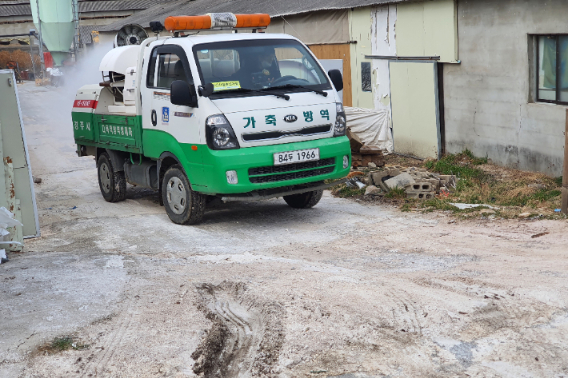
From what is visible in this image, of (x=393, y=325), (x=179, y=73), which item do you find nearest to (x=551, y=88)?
(x=179, y=73)

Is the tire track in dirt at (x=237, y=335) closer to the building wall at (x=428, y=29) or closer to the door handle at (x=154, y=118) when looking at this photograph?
the door handle at (x=154, y=118)

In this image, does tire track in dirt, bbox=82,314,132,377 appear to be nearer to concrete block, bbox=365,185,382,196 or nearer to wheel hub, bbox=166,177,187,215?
wheel hub, bbox=166,177,187,215

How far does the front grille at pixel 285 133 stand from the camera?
7797 millimetres

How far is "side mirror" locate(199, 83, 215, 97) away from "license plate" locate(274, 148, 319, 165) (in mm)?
1057

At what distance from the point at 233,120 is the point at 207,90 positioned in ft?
1.56

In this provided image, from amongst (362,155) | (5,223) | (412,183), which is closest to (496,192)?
(412,183)

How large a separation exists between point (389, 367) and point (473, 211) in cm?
471

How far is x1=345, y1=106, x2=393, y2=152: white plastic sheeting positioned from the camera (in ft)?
46.5

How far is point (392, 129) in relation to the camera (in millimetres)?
14492

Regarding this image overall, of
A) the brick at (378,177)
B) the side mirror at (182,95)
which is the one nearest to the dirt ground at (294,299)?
the brick at (378,177)

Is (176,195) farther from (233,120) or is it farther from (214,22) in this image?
(214,22)

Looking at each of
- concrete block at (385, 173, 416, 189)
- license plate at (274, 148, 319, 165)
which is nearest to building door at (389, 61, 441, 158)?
concrete block at (385, 173, 416, 189)

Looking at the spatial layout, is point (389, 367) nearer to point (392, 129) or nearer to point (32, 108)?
point (392, 129)

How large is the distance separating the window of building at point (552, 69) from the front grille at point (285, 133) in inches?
170
